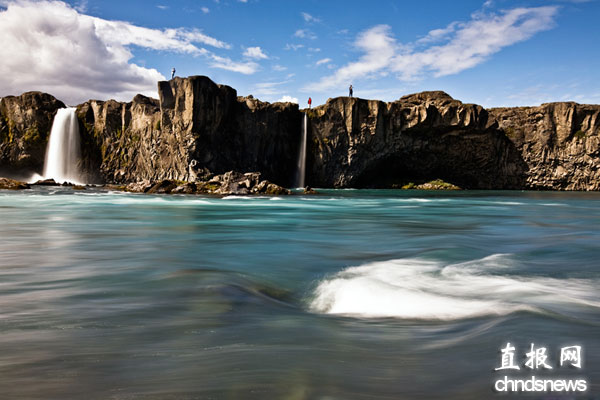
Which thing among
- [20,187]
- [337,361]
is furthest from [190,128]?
[337,361]

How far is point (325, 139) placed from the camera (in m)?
64.4

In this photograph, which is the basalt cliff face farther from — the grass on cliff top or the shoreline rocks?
the shoreline rocks

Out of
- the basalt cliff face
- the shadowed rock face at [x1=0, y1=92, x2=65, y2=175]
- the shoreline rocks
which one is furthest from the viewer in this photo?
the shadowed rock face at [x1=0, y1=92, x2=65, y2=175]

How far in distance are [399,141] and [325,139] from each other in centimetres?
1137

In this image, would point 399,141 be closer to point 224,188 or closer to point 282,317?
point 224,188

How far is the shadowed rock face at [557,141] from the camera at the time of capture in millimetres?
68000

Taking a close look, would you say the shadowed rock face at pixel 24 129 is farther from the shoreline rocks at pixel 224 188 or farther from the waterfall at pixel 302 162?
the waterfall at pixel 302 162

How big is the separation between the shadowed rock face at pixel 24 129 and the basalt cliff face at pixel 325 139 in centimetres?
16

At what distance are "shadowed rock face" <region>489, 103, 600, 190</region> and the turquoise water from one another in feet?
226

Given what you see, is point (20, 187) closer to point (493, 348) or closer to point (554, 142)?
point (493, 348)

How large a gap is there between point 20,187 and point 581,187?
81042mm

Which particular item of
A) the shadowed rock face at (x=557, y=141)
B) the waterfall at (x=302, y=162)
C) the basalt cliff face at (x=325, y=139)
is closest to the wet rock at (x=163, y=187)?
the basalt cliff face at (x=325, y=139)

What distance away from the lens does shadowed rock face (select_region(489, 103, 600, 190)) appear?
68000 mm

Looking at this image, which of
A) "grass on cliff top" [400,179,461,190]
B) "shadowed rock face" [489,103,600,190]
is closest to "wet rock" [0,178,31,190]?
"grass on cliff top" [400,179,461,190]
